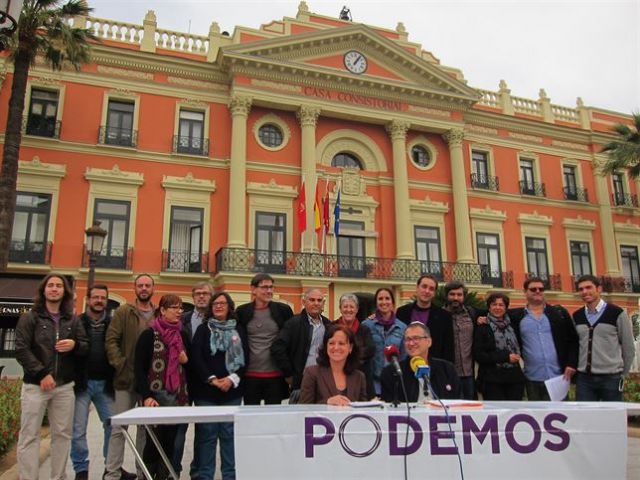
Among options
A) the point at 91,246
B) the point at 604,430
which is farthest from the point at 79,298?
the point at 604,430

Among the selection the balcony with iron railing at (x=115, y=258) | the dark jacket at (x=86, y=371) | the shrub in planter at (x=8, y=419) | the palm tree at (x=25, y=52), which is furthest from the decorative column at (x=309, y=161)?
the dark jacket at (x=86, y=371)

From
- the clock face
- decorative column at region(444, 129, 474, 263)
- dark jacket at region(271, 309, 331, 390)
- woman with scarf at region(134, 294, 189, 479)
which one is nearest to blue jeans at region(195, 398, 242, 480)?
woman with scarf at region(134, 294, 189, 479)

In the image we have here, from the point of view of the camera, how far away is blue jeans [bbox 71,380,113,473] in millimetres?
5699

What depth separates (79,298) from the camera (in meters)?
16.8

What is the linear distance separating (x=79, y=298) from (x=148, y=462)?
42.7 ft

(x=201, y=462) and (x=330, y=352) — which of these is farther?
(x=201, y=462)

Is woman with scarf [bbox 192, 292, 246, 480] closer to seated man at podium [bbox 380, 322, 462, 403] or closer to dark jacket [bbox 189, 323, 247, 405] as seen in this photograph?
dark jacket [bbox 189, 323, 247, 405]

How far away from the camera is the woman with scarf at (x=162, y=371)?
529 cm

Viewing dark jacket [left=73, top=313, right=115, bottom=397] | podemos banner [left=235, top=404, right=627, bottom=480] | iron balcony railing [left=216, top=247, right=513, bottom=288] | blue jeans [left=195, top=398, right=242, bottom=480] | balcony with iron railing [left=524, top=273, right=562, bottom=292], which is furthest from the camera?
balcony with iron railing [left=524, top=273, right=562, bottom=292]

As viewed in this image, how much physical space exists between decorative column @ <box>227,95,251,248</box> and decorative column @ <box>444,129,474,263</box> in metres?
8.81

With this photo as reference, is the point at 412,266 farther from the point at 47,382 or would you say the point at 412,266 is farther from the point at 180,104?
the point at 47,382

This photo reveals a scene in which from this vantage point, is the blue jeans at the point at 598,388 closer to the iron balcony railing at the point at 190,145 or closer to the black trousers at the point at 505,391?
the black trousers at the point at 505,391

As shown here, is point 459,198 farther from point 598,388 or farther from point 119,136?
point 598,388

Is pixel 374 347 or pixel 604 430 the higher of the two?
pixel 374 347
